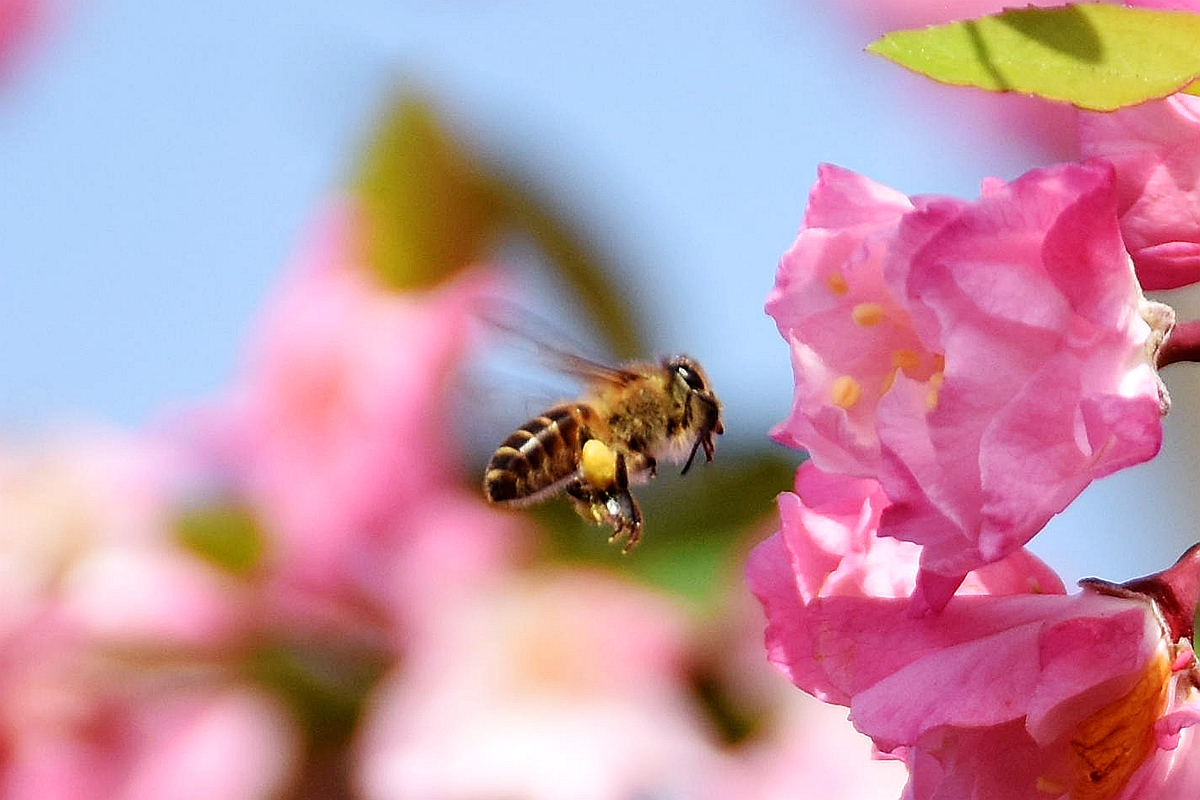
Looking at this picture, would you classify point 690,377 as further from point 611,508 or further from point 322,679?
point 322,679

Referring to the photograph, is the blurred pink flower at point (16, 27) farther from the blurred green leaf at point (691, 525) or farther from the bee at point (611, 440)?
the bee at point (611, 440)

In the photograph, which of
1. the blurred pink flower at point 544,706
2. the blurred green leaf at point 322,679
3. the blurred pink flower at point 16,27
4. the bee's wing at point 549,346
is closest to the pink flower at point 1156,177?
the bee's wing at point 549,346

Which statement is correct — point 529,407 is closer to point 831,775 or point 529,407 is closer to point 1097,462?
point 831,775

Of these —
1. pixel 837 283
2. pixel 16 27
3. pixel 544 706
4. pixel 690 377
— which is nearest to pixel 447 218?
pixel 544 706

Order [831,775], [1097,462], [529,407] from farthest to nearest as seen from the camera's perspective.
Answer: [831,775] < [529,407] < [1097,462]

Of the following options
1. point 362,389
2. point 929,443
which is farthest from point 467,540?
point 929,443

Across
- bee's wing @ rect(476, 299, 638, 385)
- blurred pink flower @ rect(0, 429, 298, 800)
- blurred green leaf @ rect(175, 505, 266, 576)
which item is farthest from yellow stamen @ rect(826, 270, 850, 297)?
blurred green leaf @ rect(175, 505, 266, 576)
